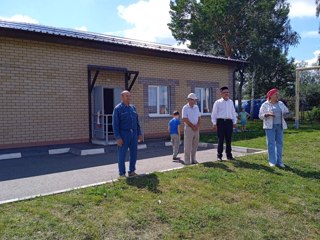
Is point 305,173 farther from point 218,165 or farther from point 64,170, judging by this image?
point 64,170

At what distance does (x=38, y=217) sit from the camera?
14.6 feet

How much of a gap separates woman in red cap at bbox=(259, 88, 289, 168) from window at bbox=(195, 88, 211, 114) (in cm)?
885

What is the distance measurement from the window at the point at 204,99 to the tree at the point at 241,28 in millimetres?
13137

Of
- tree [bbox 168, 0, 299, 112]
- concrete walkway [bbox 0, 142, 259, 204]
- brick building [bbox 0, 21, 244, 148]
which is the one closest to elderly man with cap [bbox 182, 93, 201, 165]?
concrete walkway [bbox 0, 142, 259, 204]

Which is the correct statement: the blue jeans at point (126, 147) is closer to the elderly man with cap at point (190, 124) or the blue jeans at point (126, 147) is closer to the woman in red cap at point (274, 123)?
the elderly man with cap at point (190, 124)

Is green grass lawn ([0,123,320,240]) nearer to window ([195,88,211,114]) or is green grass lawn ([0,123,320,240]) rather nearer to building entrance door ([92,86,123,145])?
building entrance door ([92,86,123,145])

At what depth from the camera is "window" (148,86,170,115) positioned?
14.8 m

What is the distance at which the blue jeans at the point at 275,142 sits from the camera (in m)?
7.95

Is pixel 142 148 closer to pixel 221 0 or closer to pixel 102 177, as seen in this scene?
pixel 102 177

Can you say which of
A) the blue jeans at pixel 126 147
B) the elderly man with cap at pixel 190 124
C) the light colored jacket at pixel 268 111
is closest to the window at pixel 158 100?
the elderly man with cap at pixel 190 124

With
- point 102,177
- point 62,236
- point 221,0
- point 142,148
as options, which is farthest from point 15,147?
point 221,0

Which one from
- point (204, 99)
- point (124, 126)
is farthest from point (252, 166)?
point (204, 99)

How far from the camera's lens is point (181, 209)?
5.21m

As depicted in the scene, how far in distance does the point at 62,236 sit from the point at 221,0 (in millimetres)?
28122
